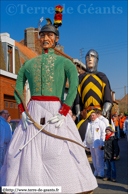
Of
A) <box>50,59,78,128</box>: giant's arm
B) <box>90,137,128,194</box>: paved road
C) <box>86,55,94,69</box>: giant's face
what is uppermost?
<box>86,55,94,69</box>: giant's face

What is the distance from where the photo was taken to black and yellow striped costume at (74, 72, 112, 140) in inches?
232

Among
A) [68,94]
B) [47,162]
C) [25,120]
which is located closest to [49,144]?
[47,162]

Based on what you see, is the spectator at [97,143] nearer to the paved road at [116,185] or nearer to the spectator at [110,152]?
the spectator at [110,152]

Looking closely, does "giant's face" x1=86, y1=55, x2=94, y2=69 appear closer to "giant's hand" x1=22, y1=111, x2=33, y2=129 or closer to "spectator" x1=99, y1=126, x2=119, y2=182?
"spectator" x1=99, y1=126, x2=119, y2=182

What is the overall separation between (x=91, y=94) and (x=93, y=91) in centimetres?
8

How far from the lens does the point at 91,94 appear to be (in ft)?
19.4

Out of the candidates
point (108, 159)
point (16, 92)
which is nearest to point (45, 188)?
point (16, 92)

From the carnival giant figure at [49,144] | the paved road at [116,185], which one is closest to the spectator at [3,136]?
the paved road at [116,185]

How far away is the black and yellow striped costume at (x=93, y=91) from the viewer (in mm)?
5902

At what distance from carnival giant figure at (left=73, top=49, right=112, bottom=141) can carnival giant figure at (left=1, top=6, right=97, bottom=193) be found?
2258mm

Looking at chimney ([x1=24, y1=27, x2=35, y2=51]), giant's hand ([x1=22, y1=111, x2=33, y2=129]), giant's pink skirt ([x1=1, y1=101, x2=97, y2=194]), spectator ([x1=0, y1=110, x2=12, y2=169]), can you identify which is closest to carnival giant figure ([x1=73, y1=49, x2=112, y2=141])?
spectator ([x1=0, y1=110, x2=12, y2=169])

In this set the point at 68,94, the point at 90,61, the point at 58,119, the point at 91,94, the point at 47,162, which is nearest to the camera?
the point at 47,162

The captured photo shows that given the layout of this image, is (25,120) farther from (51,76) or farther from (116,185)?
(116,185)

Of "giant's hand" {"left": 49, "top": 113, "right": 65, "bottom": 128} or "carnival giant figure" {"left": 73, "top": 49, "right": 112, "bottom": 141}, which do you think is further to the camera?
"carnival giant figure" {"left": 73, "top": 49, "right": 112, "bottom": 141}
